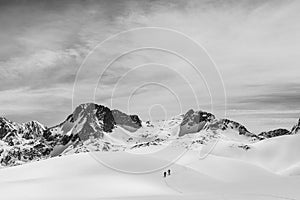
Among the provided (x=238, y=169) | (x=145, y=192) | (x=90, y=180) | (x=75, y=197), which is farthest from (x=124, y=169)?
(x=238, y=169)

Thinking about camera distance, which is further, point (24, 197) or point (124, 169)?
point (124, 169)

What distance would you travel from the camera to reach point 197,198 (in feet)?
85.6

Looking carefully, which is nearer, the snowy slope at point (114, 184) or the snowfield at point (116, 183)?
the snowy slope at point (114, 184)

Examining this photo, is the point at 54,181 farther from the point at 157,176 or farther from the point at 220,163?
the point at 220,163

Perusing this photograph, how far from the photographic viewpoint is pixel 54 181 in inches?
1315

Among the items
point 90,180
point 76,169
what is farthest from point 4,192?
point 76,169

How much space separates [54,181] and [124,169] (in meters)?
12.9

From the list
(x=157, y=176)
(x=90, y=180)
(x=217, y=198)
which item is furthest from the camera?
(x=157, y=176)

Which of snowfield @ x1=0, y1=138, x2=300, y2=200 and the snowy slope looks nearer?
the snowy slope

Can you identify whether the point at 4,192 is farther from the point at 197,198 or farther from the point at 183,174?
the point at 183,174

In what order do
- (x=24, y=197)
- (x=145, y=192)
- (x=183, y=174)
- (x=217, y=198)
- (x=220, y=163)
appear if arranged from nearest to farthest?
(x=217, y=198) → (x=24, y=197) → (x=145, y=192) → (x=183, y=174) → (x=220, y=163)

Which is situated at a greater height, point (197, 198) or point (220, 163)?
point (220, 163)

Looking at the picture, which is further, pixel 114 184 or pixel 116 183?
pixel 116 183

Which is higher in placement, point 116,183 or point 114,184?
point 116,183
